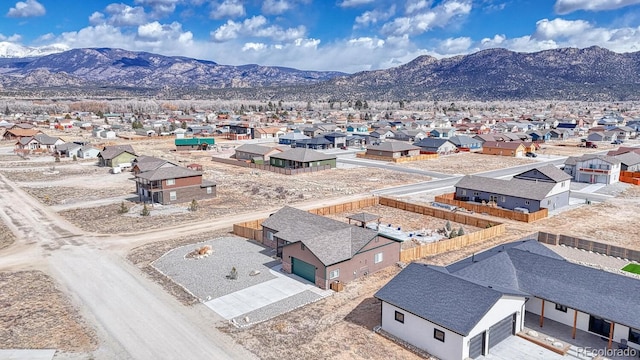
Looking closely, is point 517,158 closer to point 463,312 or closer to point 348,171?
point 348,171

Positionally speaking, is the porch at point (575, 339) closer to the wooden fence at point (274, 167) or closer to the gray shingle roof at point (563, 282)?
the gray shingle roof at point (563, 282)

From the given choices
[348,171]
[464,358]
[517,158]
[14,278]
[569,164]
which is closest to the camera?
[464,358]

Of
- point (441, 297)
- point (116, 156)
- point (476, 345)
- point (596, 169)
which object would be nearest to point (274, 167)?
point (116, 156)

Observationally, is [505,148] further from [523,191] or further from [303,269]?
[303,269]

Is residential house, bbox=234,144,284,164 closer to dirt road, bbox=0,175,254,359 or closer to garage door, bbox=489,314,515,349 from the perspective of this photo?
dirt road, bbox=0,175,254,359

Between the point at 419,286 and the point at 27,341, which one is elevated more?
the point at 419,286

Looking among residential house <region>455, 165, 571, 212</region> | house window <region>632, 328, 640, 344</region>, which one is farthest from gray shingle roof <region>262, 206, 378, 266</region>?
residential house <region>455, 165, 571, 212</region>

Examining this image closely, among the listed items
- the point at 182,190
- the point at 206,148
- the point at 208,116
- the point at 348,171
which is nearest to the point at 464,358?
the point at 182,190
